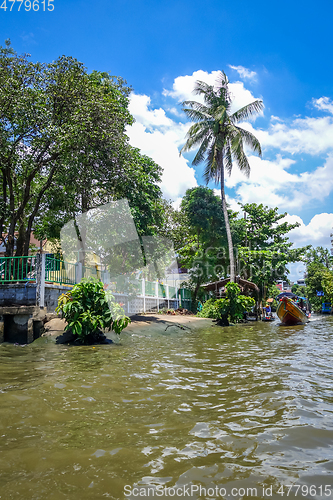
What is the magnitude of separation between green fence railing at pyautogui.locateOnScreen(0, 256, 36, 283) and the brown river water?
525cm

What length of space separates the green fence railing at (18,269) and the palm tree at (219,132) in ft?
49.0

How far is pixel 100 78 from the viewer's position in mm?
16109

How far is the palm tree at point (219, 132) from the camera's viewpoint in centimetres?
2266

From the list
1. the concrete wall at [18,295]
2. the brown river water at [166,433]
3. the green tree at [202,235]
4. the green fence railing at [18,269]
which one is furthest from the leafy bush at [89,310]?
the green tree at [202,235]

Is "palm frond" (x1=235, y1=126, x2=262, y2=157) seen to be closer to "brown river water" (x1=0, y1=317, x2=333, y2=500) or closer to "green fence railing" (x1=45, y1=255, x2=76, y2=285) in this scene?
"green fence railing" (x1=45, y1=255, x2=76, y2=285)

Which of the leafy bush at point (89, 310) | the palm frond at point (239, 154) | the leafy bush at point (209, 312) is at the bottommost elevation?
the leafy bush at point (209, 312)

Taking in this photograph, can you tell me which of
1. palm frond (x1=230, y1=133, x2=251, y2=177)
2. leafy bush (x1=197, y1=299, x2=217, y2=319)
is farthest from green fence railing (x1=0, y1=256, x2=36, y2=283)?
palm frond (x1=230, y1=133, x2=251, y2=177)

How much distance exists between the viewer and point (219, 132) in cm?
2328

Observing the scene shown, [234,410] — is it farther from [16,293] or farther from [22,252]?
[22,252]

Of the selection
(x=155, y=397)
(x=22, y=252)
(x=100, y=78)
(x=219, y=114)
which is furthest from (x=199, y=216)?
(x=155, y=397)

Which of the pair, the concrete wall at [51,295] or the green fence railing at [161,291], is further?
the green fence railing at [161,291]

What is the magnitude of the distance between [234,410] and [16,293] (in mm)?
8599

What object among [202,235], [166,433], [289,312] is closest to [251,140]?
[202,235]

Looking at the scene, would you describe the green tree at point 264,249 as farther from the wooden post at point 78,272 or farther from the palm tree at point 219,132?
the wooden post at point 78,272
